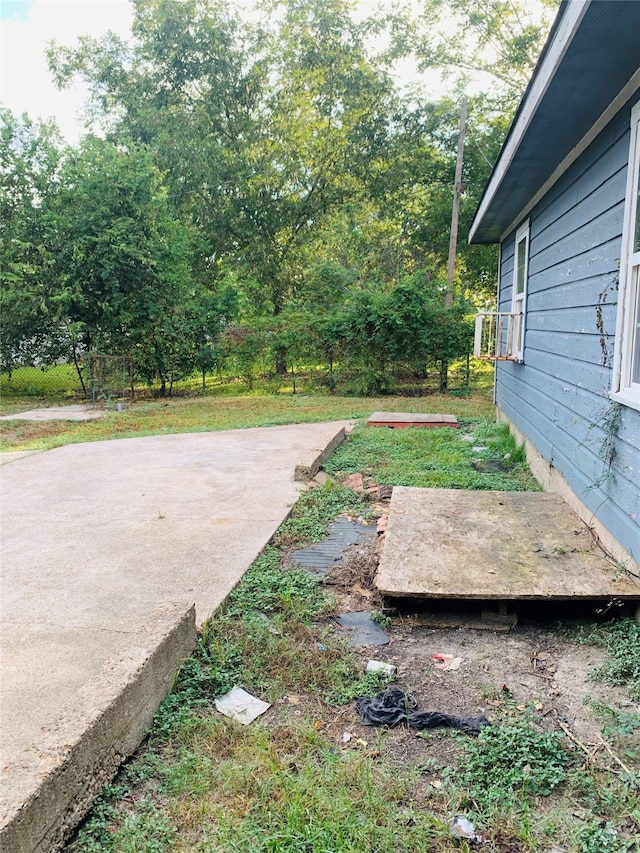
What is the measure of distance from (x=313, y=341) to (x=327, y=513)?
887 cm

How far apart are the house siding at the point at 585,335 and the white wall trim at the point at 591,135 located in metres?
0.04

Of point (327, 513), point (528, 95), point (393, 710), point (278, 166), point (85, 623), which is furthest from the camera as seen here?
point (278, 166)

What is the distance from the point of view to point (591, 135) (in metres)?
3.53

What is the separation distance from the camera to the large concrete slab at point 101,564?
1.75 m

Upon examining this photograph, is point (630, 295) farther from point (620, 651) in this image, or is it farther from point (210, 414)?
point (210, 414)

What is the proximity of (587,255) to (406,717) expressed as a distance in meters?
2.96

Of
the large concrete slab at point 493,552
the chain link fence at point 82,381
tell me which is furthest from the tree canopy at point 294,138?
the large concrete slab at point 493,552

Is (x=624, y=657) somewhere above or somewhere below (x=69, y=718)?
below

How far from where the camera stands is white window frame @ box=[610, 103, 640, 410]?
2.79 meters

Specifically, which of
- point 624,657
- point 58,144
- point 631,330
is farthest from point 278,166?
point 624,657

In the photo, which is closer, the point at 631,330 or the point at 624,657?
the point at 624,657

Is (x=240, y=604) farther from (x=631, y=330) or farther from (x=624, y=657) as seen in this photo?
(x=631, y=330)

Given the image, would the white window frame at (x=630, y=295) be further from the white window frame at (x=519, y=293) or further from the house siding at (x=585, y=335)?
the white window frame at (x=519, y=293)

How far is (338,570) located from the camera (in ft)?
10.9
